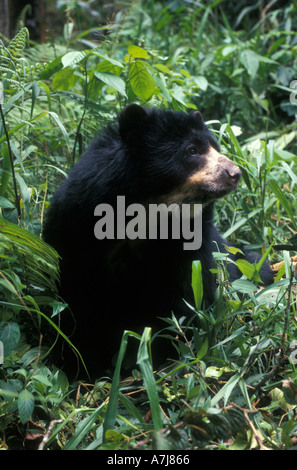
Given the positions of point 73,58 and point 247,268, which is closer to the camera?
point 247,268

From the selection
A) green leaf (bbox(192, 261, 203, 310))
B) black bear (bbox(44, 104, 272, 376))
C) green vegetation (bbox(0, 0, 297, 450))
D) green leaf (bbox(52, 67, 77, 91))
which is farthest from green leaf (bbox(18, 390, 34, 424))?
green leaf (bbox(52, 67, 77, 91))

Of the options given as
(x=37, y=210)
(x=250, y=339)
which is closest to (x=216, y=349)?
(x=250, y=339)

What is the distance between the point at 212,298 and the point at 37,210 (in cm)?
127

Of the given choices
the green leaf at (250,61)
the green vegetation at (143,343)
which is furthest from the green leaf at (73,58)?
the green leaf at (250,61)

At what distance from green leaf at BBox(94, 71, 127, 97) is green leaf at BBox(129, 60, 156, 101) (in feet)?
0.64

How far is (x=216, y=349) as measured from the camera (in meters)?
2.82

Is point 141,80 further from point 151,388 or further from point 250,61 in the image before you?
point 250,61

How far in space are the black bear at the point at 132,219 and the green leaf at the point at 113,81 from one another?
224 millimetres

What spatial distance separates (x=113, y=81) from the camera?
11.1ft

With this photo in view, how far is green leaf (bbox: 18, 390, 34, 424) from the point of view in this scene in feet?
7.82

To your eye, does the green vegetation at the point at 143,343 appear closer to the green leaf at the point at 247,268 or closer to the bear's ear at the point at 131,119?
the green leaf at the point at 247,268

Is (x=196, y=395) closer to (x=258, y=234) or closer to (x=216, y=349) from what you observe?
(x=216, y=349)

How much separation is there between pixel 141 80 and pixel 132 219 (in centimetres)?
104

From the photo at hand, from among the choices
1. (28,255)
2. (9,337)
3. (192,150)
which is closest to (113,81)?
(192,150)
